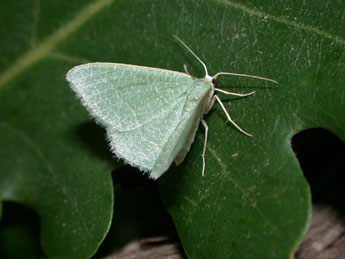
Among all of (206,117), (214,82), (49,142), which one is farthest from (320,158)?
(49,142)

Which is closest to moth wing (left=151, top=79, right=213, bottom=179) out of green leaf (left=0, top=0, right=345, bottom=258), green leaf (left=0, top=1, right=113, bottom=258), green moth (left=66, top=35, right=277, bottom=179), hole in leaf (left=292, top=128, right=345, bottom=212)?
green moth (left=66, top=35, right=277, bottom=179)

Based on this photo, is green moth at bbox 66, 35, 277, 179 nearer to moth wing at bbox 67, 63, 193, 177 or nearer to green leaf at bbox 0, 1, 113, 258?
moth wing at bbox 67, 63, 193, 177

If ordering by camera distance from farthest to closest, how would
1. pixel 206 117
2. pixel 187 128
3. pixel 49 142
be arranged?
pixel 49 142 < pixel 206 117 < pixel 187 128

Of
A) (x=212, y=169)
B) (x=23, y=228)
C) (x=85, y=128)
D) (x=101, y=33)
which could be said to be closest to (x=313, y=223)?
(x=212, y=169)

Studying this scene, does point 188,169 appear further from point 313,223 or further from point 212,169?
point 313,223

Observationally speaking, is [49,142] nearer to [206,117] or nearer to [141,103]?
[141,103]
